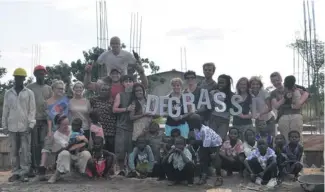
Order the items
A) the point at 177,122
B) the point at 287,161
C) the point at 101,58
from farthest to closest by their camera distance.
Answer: the point at 101,58
the point at 177,122
the point at 287,161

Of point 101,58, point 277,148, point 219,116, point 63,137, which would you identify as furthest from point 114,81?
point 277,148

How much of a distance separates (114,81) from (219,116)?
1976 millimetres

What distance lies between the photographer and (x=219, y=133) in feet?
27.0

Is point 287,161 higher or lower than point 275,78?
lower

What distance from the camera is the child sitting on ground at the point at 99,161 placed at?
7820mm

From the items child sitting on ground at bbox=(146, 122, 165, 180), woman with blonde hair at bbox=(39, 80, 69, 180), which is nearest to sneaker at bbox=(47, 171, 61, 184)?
woman with blonde hair at bbox=(39, 80, 69, 180)

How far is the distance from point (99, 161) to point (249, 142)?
99.3 inches

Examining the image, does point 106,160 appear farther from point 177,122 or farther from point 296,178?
point 296,178

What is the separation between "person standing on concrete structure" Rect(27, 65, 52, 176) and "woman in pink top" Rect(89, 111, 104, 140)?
92cm

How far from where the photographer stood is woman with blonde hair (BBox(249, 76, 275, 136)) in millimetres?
8227

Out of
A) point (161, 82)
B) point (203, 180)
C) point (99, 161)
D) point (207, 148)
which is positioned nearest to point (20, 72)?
point (99, 161)

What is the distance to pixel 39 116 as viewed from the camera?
27.3 ft

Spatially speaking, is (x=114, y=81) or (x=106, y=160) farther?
(x=114, y=81)

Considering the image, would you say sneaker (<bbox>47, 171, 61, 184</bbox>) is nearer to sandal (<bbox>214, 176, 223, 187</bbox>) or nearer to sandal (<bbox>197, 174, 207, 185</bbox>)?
sandal (<bbox>197, 174, 207, 185</bbox>)
